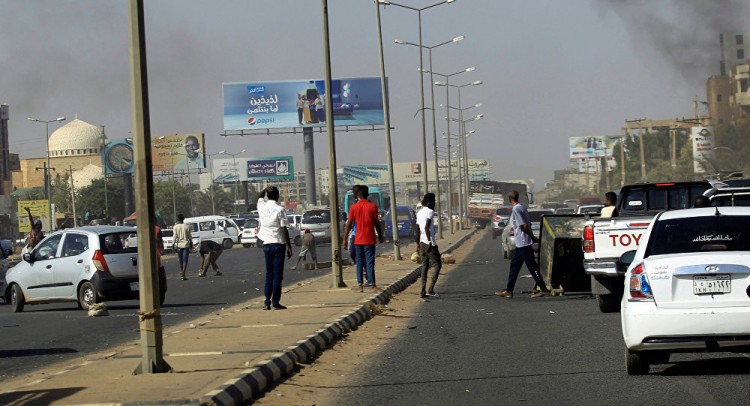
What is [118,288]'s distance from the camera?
21734 mm

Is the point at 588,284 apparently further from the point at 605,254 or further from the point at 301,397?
the point at 301,397

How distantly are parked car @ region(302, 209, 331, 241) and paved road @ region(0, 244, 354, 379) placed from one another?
29855 millimetres

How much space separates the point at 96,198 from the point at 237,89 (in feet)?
128

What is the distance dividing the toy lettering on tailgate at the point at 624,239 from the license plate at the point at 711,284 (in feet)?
23.0

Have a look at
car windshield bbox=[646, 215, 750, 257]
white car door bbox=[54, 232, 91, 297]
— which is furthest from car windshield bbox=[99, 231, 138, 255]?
car windshield bbox=[646, 215, 750, 257]

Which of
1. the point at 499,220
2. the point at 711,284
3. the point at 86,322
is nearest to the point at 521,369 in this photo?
the point at 711,284

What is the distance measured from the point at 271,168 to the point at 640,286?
108635mm

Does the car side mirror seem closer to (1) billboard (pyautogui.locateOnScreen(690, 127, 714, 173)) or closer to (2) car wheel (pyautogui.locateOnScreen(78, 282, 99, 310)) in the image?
(2) car wheel (pyautogui.locateOnScreen(78, 282, 99, 310))

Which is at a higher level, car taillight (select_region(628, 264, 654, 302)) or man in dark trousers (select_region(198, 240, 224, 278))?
car taillight (select_region(628, 264, 654, 302))

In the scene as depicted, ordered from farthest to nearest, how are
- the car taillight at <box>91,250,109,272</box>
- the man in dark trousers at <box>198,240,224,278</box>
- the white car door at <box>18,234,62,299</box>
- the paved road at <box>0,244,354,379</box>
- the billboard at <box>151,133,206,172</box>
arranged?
the billboard at <box>151,133,206,172</box>
the man in dark trousers at <box>198,240,224,278</box>
the white car door at <box>18,234,62,299</box>
the car taillight at <box>91,250,109,272</box>
the paved road at <box>0,244,354,379</box>

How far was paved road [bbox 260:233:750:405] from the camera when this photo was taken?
9734 millimetres

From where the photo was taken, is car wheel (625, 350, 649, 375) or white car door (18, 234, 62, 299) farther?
white car door (18, 234, 62, 299)

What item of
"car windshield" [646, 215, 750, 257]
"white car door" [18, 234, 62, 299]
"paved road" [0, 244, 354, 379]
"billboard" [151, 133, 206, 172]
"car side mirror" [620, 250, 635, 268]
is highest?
"billboard" [151, 133, 206, 172]

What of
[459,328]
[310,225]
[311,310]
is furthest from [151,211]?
[310,225]
